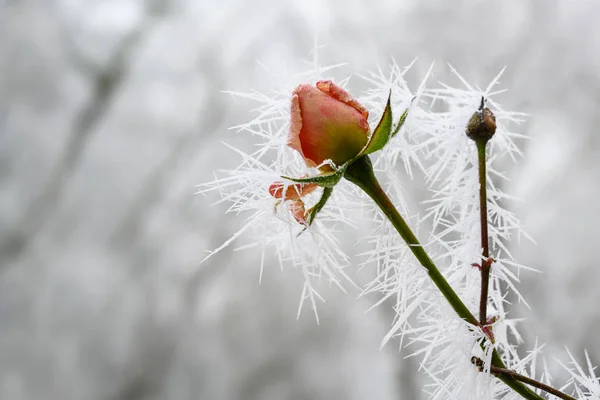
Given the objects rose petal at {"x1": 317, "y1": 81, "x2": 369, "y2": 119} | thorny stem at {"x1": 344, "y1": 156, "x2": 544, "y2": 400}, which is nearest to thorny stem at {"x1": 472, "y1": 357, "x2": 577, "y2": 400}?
thorny stem at {"x1": 344, "y1": 156, "x2": 544, "y2": 400}

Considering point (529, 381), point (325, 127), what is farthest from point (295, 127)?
point (529, 381)

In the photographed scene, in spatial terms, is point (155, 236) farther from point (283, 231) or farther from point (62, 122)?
point (283, 231)

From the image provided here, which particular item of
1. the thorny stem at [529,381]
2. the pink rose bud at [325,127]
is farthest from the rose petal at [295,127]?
the thorny stem at [529,381]

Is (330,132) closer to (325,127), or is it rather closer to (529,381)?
(325,127)

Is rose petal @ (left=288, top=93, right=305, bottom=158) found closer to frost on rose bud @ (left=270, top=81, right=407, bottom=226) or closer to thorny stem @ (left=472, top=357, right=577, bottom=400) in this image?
frost on rose bud @ (left=270, top=81, right=407, bottom=226)

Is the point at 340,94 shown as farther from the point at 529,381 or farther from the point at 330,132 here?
the point at 529,381

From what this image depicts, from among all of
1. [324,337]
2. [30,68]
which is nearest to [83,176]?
[30,68]
